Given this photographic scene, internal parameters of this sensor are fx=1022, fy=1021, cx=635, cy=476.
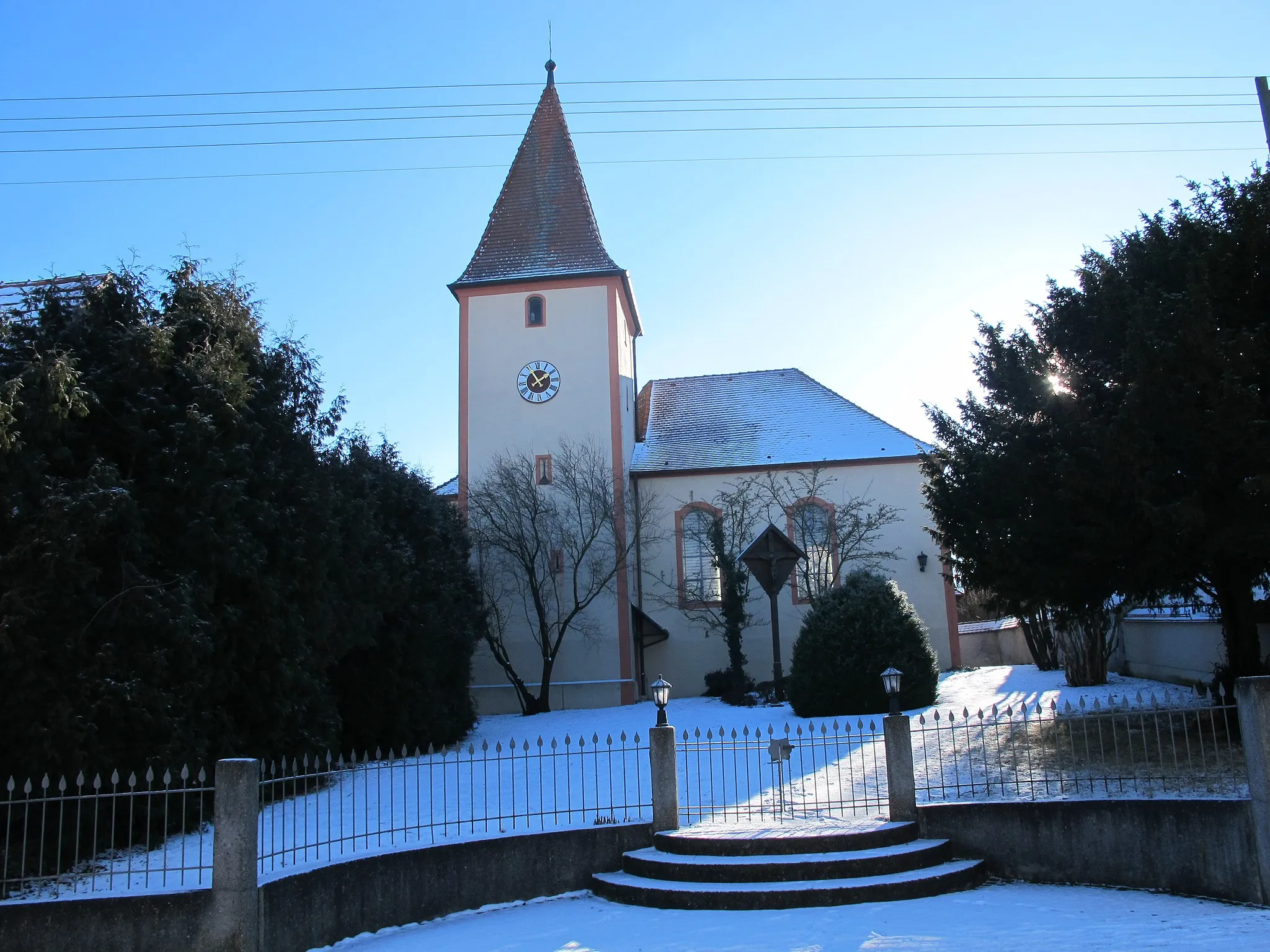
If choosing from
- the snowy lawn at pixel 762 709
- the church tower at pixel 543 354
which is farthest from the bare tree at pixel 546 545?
the snowy lawn at pixel 762 709

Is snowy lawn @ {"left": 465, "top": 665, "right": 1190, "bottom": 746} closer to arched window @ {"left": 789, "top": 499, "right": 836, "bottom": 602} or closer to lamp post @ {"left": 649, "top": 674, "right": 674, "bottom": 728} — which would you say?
arched window @ {"left": 789, "top": 499, "right": 836, "bottom": 602}

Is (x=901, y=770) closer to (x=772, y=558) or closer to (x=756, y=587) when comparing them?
(x=772, y=558)

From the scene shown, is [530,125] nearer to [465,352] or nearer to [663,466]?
[465,352]

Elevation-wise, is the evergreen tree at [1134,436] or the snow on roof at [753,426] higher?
the snow on roof at [753,426]

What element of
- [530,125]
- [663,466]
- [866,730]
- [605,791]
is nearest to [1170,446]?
[866,730]

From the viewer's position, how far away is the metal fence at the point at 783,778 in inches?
375

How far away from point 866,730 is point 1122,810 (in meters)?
6.07

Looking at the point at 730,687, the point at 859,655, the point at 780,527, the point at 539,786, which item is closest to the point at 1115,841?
the point at 539,786

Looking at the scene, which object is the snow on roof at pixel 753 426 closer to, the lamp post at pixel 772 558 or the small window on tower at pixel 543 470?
the small window on tower at pixel 543 470

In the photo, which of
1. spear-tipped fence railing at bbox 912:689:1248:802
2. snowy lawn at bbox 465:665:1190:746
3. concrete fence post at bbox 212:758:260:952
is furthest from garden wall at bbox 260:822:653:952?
snowy lawn at bbox 465:665:1190:746

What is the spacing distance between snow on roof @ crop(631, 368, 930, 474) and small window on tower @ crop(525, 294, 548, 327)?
4193 millimetres

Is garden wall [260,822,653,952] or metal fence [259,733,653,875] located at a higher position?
metal fence [259,733,653,875]

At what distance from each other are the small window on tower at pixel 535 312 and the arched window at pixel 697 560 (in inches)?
231

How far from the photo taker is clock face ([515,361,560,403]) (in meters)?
24.6
